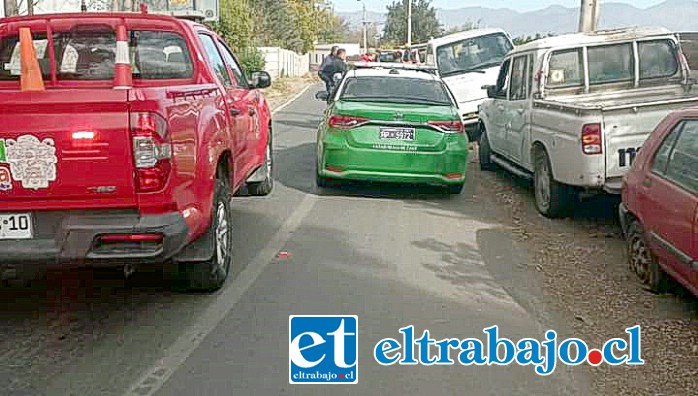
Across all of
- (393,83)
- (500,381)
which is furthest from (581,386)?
(393,83)

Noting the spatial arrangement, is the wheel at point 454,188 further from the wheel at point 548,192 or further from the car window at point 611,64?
the car window at point 611,64

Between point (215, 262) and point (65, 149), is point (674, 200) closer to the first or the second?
point (215, 262)

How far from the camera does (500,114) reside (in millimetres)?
11594

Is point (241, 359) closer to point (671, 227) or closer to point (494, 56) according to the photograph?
point (671, 227)

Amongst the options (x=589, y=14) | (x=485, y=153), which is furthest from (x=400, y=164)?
(x=589, y=14)

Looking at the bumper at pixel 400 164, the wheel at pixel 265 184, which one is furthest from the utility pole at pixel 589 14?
the wheel at pixel 265 184

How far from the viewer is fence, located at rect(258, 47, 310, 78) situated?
1908 inches

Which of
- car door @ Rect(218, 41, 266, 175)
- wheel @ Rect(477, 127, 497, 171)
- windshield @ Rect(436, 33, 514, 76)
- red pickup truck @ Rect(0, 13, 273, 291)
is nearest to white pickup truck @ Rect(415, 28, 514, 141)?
windshield @ Rect(436, 33, 514, 76)

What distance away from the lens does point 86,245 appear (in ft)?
16.8

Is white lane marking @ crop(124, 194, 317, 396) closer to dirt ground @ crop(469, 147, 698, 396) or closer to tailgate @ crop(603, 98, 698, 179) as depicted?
dirt ground @ crop(469, 147, 698, 396)

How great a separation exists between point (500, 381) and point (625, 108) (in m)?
4.13

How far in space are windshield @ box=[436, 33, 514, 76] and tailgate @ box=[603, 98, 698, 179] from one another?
955 cm

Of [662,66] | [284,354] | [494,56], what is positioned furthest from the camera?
[494,56]

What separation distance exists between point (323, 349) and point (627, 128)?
4.31m
